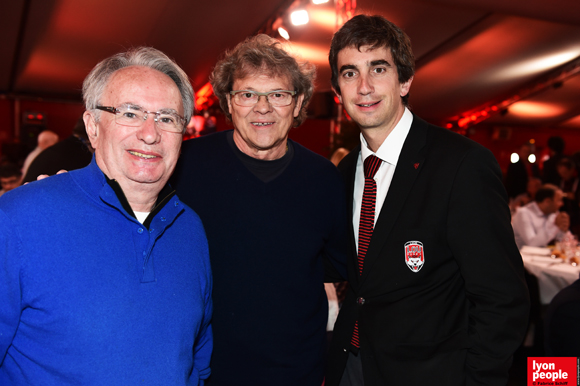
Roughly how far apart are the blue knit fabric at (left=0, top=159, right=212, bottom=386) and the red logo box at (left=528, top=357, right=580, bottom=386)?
1555 mm

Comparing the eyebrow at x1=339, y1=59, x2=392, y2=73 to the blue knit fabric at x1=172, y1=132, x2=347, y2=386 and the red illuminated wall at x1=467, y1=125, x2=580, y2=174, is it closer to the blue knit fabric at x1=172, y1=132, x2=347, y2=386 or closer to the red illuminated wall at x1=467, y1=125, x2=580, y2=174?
the blue knit fabric at x1=172, y1=132, x2=347, y2=386

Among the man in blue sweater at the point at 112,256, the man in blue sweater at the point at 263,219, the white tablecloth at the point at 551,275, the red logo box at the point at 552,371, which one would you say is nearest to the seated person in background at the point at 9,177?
the man in blue sweater at the point at 263,219

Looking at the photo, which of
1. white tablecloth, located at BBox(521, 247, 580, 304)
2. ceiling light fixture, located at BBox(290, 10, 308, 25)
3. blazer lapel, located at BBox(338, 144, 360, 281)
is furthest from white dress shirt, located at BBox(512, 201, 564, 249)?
ceiling light fixture, located at BBox(290, 10, 308, 25)

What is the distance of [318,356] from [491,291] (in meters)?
0.78

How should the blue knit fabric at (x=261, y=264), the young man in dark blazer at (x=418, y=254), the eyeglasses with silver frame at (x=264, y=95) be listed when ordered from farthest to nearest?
1. the eyeglasses with silver frame at (x=264, y=95)
2. the blue knit fabric at (x=261, y=264)
3. the young man in dark blazer at (x=418, y=254)

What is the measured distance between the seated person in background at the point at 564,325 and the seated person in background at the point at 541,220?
3.23m

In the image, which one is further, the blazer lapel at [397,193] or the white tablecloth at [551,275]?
the white tablecloth at [551,275]

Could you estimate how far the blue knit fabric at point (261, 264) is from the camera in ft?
5.90

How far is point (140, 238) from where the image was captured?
134 centimetres

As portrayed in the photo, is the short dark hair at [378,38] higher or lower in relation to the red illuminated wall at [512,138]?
lower

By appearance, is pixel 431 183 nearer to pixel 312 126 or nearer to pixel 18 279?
pixel 18 279

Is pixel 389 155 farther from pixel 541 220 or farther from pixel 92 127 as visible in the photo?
pixel 541 220

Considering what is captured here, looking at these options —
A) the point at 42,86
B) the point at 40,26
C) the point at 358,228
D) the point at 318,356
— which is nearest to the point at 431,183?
the point at 358,228

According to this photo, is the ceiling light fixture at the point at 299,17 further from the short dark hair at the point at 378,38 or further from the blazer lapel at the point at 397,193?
the blazer lapel at the point at 397,193
